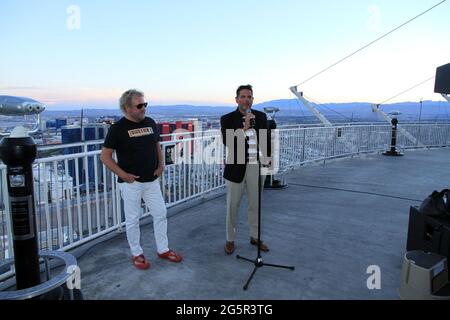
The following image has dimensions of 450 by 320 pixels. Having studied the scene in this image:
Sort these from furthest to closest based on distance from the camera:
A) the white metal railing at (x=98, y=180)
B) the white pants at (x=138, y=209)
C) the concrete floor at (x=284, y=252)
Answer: the white metal railing at (x=98, y=180) < the white pants at (x=138, y=209) < the concrete floor at (x=284, y=252)

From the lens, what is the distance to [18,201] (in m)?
2.19

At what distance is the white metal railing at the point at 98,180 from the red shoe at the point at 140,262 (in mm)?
795

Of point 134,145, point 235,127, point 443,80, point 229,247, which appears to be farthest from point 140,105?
point 443,80

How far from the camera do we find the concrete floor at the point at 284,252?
2.82 meters

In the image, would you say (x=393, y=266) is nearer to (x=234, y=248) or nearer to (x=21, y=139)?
(x=234, y=248)

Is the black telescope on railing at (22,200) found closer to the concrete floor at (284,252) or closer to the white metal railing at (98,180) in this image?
the concrete floor at (284,252)

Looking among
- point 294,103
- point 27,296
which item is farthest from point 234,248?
point 294,103

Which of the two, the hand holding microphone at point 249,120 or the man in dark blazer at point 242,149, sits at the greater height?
the hand holding microphone at point 249,120

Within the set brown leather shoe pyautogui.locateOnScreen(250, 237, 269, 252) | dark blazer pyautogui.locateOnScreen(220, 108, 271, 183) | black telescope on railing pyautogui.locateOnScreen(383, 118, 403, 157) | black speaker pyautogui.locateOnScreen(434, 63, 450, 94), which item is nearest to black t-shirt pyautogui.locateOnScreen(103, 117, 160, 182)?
dark blazer pyautogui.locateOnScreen(220, 108, 271, 183)

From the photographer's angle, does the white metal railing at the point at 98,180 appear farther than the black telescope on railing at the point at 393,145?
No

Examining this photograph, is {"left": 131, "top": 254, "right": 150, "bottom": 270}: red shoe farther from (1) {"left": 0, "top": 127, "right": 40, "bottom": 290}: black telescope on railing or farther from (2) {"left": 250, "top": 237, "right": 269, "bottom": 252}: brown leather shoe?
(2) {"left": 250, "top": 237, "right": 269, "bottom": 252}: brown leather shoe

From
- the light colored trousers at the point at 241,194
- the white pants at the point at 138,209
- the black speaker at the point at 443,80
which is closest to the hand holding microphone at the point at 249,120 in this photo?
the light colored trousers at the point at 241,194

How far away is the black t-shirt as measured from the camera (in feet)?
9.77

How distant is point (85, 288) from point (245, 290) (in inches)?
55.1
